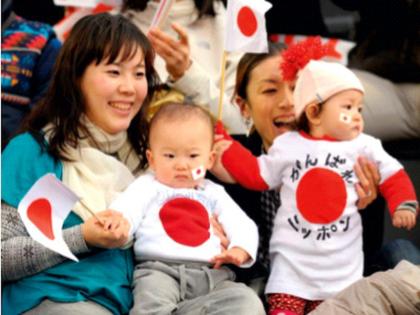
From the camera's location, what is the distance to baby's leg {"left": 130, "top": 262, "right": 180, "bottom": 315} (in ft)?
6.82

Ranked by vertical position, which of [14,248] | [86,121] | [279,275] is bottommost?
[279,275]

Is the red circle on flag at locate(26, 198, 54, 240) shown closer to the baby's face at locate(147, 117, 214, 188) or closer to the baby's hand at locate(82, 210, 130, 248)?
the baby's hand at locate(82, 210, 130, 248)

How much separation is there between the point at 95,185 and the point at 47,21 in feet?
5.24

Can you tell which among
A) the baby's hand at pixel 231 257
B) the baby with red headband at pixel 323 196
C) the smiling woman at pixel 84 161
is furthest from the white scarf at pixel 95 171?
the baby with red headband at pixel 323 196

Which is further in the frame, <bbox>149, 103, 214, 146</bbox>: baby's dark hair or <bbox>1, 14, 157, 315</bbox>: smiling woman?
<bbox>149, 103, 214, 146</bbox>: baby's dark hair

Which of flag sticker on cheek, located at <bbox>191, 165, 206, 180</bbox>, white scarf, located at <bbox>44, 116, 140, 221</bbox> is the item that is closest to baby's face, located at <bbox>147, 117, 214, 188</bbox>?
flag sticker on cheek, located at <bbox>191, 165, 206, 180</bbox>

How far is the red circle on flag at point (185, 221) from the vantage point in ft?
7.36

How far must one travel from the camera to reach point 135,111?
2.44 meters

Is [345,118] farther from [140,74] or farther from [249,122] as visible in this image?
[140,74]

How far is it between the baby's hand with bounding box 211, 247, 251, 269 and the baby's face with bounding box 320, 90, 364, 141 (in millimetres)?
427

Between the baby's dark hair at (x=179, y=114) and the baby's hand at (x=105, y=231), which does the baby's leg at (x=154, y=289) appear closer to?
the baby's hand at (x=105, y=231)

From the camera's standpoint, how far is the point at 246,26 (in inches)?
97.5

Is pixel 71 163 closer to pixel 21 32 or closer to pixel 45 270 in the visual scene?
pixel 45 270

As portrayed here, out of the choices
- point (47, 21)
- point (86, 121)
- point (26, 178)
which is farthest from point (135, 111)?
point (47, 21)
